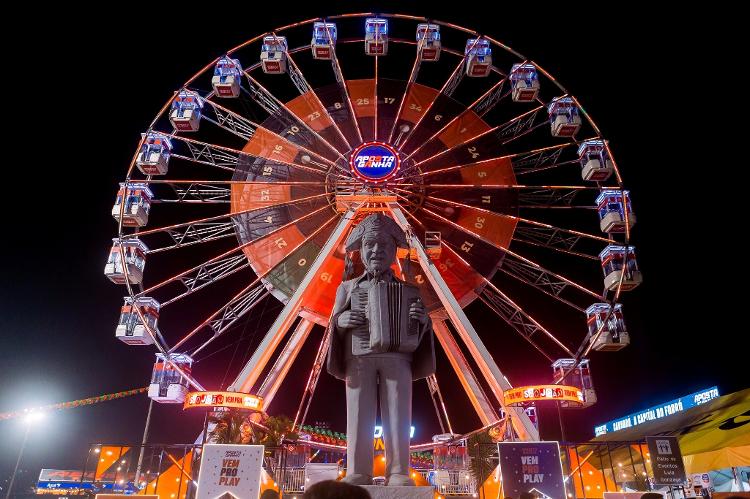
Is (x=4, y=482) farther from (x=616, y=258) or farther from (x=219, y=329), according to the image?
(x=616, y=258)

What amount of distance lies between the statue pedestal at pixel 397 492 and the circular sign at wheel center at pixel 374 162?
1576 centimetres

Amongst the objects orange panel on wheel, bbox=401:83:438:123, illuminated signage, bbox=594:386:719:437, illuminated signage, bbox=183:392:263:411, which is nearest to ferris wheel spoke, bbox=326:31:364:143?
orange panel on wheel, bbox=401:83:438:123

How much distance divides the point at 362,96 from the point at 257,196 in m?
6.43

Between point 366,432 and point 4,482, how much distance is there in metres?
64.2

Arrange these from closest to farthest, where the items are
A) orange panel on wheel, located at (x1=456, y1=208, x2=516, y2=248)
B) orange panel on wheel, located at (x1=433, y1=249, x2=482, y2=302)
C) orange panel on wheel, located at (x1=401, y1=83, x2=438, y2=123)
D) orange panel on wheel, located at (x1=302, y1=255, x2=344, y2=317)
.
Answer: orange panel on wheel, located at (x1=456, y1=208, x2=516, y2=248) < orange panel on wheel, located at (x1=433, y1=249, x2=482, y2=302) < orange panel on wheel, located at (x1=302, y1=255, x2=344, y2=317) < orange panel on wheel, located at (x1=401, y1=83, x2=438, y2=123)

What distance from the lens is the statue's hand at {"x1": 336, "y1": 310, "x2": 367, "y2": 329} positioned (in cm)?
618

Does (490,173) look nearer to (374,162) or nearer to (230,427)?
(374,162)

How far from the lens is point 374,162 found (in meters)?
20.8

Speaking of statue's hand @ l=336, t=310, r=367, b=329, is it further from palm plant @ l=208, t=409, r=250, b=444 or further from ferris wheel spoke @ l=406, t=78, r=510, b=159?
ferris wheel spoke @ l=406, t=78, r=510, b=159

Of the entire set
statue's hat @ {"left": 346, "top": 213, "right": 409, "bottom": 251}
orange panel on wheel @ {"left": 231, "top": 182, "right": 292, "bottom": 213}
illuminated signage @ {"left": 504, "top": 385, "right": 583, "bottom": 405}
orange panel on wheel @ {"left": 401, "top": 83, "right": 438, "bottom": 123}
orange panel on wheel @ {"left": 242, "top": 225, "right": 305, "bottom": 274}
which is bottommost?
statue's hat @ {"left": 346, "top": 213, "right": 409, "bottom": 251}

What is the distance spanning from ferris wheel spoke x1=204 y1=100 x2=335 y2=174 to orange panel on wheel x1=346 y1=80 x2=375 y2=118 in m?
3.06

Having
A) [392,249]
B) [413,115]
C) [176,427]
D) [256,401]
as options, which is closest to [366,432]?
[392,249]

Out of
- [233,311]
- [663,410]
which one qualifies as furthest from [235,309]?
[663,410]

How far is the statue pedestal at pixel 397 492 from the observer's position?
211 inches
